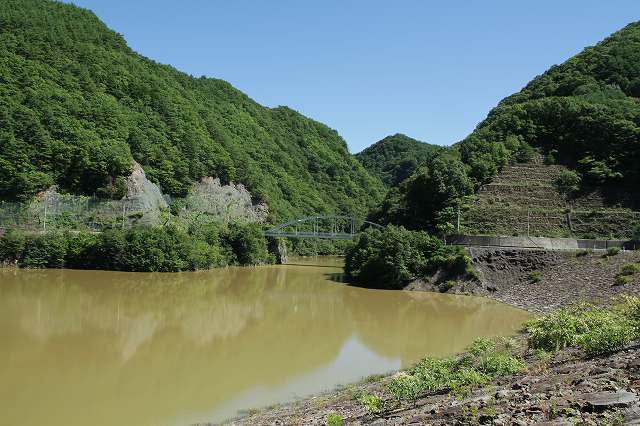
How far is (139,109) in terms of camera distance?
64375 mm

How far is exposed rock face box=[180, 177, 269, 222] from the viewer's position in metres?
58.5

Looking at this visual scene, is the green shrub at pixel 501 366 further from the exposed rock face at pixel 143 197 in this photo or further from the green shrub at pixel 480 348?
the exposed rock face at pixel 143 197

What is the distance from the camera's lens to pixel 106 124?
5619cm

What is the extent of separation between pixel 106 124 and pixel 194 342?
1706 inches

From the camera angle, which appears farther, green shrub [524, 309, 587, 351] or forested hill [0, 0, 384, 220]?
forested hill [0, 0, 384, 220]

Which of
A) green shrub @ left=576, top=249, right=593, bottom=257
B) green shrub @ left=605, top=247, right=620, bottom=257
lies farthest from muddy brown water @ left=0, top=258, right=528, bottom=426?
green shrub @ left=605, top=247, right=620, bottom=257

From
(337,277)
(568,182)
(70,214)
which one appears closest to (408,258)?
(337,277)

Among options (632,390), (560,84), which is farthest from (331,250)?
(632,390)

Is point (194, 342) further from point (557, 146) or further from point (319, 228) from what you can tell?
point (319, 228)

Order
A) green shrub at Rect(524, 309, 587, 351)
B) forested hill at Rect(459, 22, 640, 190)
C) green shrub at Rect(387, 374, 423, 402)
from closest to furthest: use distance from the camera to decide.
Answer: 1. green shrub at Rect(387, 374, 423, 402)
2. green shrub at Rect(524, 309, 587, 351)
3. forested hill at Rect(459, 22, 640, 190)

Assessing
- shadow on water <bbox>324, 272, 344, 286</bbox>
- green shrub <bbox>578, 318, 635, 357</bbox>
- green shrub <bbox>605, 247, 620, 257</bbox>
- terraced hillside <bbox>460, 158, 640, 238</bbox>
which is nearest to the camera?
green shrub <bbox>578, 318, 635, 357</bbox>

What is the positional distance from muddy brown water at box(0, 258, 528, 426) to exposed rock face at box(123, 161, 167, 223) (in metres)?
13.5

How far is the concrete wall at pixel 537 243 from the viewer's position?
33562 millimetres

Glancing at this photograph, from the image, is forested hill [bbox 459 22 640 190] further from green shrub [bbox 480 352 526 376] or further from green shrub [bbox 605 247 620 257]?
green shrub [bbox 480 352 526 376]
